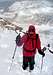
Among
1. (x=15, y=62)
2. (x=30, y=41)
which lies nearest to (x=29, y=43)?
(x=30, y=41)

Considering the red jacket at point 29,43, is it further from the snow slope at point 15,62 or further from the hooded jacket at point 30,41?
the snow slope at point 15,62

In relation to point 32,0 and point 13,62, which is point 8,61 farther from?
point 32,0

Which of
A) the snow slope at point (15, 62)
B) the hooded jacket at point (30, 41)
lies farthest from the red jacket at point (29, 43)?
the snow slope at point (15, 62)

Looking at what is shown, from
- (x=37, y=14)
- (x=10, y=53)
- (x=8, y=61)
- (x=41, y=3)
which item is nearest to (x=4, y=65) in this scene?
→ (x=8, y=61)

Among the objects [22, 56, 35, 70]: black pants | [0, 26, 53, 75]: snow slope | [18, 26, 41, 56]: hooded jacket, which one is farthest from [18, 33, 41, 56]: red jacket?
[0, 26, 53, 75]: snow slope

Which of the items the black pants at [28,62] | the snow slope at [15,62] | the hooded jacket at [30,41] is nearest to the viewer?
the hooded jacket at [30,41]

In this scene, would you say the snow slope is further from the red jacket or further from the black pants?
the red jacket

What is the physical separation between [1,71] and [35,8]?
4056 cm

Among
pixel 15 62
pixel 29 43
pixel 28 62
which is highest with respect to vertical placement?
pixel 29 43

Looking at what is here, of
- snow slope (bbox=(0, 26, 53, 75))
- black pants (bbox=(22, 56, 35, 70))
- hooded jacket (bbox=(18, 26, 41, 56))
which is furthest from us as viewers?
snow slope (bbox=(0, 26, 53, 75))

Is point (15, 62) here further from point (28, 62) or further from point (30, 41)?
point (30, 41)

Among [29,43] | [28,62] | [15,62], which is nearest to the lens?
[29,43]

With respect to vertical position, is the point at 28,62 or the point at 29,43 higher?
the point at 29,43

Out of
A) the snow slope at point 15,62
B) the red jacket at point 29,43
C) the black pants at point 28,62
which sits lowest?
the snow slope at point 15,62
